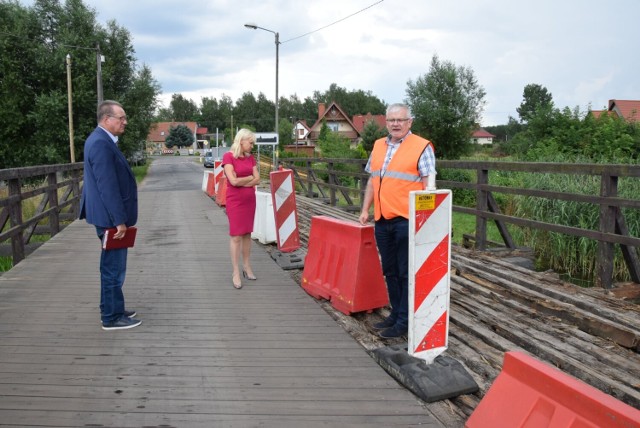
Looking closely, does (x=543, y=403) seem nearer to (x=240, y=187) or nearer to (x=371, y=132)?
(x=240, y=187)

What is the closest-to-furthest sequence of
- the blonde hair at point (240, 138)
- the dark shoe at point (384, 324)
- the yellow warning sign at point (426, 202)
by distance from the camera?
the yellow warning sign at point (426, 202)
the dark shoe at point (384, 324)
the blonde hair at point (240, 138)

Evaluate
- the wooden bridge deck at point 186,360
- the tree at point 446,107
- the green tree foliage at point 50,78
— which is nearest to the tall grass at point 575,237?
the wooden bridge deck at point 186,360

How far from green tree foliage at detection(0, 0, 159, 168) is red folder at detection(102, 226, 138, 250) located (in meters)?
30.1

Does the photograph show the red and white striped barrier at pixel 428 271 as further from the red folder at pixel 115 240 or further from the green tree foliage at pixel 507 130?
the green tree foliage at pixel 507 130

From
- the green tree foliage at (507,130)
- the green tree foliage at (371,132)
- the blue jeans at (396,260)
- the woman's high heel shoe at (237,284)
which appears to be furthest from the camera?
the green tree foliage at (507,130)

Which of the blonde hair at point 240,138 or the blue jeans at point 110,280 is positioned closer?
the blue jeans at point 110,280

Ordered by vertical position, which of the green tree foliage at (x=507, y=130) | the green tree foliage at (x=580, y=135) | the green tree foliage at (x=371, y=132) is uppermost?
the green tree foliage at (x=507, y=130)

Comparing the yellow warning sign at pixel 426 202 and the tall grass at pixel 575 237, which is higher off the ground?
the yellow warning sign at pixel 426 202

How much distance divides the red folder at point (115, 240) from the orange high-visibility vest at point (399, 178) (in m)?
2.01

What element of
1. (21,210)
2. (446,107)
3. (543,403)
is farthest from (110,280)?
(446,107)

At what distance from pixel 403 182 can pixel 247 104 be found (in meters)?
121

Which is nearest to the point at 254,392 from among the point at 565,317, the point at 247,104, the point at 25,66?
the point at 565,317

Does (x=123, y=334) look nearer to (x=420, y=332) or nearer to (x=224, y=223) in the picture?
(x=420, y=332)

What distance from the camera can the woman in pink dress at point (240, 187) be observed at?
561cm
